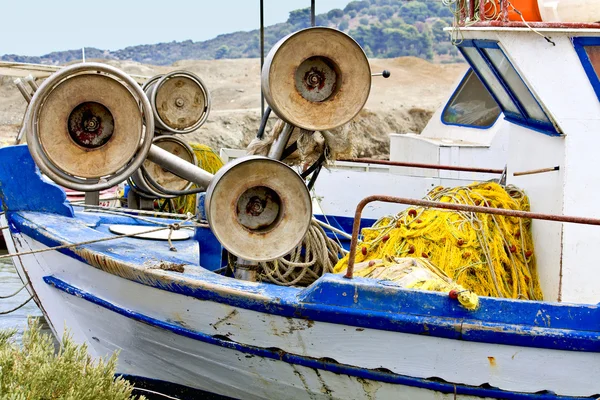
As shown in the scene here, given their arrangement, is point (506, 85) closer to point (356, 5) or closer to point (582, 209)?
point (582, 209)

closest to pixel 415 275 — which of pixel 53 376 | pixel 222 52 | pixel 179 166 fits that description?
pixel 179 166

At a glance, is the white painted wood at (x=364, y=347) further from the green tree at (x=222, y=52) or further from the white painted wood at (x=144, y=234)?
the green tree at (x=222, y=52)

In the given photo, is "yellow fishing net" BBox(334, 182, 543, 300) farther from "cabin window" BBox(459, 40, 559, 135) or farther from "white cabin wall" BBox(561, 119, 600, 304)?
"cabin window" BBox(459, 40, 559, 135)

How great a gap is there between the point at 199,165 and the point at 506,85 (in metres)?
4.36

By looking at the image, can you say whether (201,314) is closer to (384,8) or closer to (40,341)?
(40,341)

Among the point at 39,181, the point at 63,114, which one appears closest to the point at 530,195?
the point at 63,114

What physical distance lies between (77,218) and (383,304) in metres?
3.05

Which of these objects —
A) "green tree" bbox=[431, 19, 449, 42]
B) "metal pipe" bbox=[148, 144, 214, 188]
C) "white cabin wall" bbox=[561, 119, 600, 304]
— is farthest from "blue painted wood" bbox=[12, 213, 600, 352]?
"green tree" bbox=[431, 19, 449, 42]

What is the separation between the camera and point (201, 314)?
562 cm

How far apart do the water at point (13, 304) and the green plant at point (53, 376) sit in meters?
3.97

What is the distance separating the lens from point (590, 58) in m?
5.61

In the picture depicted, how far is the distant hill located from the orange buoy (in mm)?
55306

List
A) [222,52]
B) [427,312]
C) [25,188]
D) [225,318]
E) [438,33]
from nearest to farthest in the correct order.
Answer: [427,312], [225,318], [25,188], [222,52], [438,33]

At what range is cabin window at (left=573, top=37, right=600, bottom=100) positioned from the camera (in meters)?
5.59
